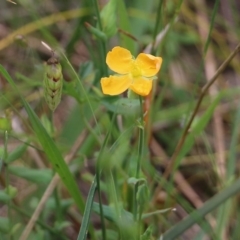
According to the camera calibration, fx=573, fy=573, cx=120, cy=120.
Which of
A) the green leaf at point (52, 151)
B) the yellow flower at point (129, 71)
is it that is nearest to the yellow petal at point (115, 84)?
the yellow flower at point (129, 71)

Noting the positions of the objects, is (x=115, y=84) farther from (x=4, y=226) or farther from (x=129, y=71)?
(x=4, y=226)

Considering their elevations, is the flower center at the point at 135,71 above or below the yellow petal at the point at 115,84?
above

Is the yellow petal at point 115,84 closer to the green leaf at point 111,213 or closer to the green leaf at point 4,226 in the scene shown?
the green leaf at point 111,213

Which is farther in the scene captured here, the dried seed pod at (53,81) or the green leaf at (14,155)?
the green leaf at (14,155)

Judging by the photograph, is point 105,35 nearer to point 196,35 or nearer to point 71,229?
point 71,229

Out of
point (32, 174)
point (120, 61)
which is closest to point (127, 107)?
point (120, 61)

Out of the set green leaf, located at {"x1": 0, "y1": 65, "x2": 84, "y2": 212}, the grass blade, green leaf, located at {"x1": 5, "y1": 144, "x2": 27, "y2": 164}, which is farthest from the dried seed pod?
the grass blade

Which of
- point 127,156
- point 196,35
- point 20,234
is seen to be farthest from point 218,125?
point 20,234

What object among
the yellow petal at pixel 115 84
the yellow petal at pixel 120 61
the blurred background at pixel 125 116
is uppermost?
the yellow petal at pixel 120 61
